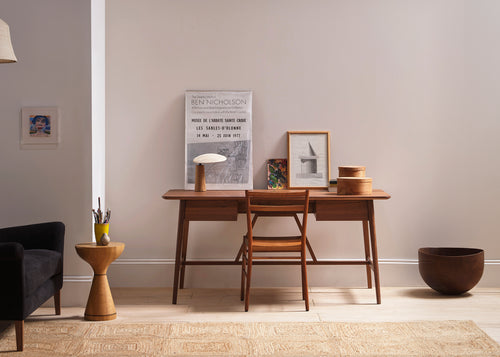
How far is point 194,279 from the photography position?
4.55 metres

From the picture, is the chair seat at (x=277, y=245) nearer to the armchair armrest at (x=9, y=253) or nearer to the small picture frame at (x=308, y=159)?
the small picture frame at (x=308, y=159)

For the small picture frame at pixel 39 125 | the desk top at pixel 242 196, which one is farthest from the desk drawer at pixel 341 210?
the small picture frame at pixel 39 125

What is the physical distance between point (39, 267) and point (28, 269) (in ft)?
0.46

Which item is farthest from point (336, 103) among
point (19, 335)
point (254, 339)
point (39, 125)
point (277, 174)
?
point (19, 335)

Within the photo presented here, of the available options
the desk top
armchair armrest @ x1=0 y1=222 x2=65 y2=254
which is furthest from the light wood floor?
the desk top

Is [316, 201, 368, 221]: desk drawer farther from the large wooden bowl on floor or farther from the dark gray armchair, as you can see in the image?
the dark gray armchair

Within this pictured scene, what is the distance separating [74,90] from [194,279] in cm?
180

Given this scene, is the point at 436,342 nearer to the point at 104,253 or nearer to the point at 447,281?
the point at 447,281

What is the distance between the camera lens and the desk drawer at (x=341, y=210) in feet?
13.1

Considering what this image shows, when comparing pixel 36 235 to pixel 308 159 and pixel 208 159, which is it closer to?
pixel 208 159

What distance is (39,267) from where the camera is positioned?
321 centimetres

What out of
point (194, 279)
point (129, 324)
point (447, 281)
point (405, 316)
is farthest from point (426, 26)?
point (129, 324)

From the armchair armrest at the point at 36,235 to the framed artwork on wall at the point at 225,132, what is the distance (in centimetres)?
119

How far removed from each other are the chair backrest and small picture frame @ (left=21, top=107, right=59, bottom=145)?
4.91 ft
